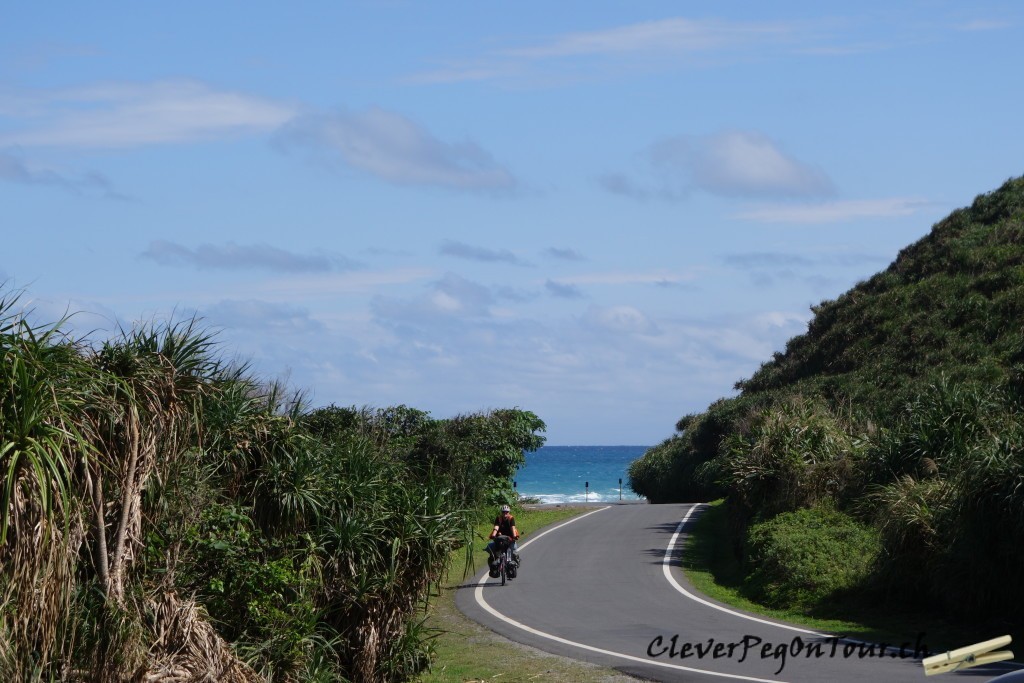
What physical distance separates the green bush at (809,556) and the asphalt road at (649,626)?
5.95 ft

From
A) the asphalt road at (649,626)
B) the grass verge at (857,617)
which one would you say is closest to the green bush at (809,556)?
the grass verge at (857,617)

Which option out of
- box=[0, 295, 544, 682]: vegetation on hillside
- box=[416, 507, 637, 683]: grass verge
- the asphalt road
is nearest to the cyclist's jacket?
the asphalt road

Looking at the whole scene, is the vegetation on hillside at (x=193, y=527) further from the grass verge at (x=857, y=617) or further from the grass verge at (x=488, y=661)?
the grass verge at (x=857, y=617)

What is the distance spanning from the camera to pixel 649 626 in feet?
67.6

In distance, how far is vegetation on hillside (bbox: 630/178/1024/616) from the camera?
19.8 m

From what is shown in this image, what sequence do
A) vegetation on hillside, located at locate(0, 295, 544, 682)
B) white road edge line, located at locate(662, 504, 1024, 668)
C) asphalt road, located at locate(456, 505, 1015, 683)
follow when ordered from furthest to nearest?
1. white road edge line, located at locate(662, 504, 1024, 668)
2. asphalt road, located at locate(456, 505, 1015, 683)
3. vegetation on hillside, located at locate(0, 295, 544, 682)

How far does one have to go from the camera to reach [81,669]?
10.5 metres

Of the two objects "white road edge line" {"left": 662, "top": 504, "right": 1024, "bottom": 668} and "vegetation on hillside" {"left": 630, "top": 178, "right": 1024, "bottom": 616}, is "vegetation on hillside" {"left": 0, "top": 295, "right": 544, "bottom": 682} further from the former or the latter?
"vegetation on hillside" {"left": 630, "top": 178, "right": 1024, "bottom": 616}

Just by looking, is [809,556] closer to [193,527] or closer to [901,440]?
[901,440]

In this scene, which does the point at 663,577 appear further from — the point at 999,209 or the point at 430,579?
the point at 999,209

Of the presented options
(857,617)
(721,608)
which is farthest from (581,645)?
(857,617)

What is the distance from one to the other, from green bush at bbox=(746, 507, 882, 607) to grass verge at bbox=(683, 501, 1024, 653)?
0.50 m

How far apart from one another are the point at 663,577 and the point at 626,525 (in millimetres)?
12071

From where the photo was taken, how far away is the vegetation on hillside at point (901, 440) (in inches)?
778
